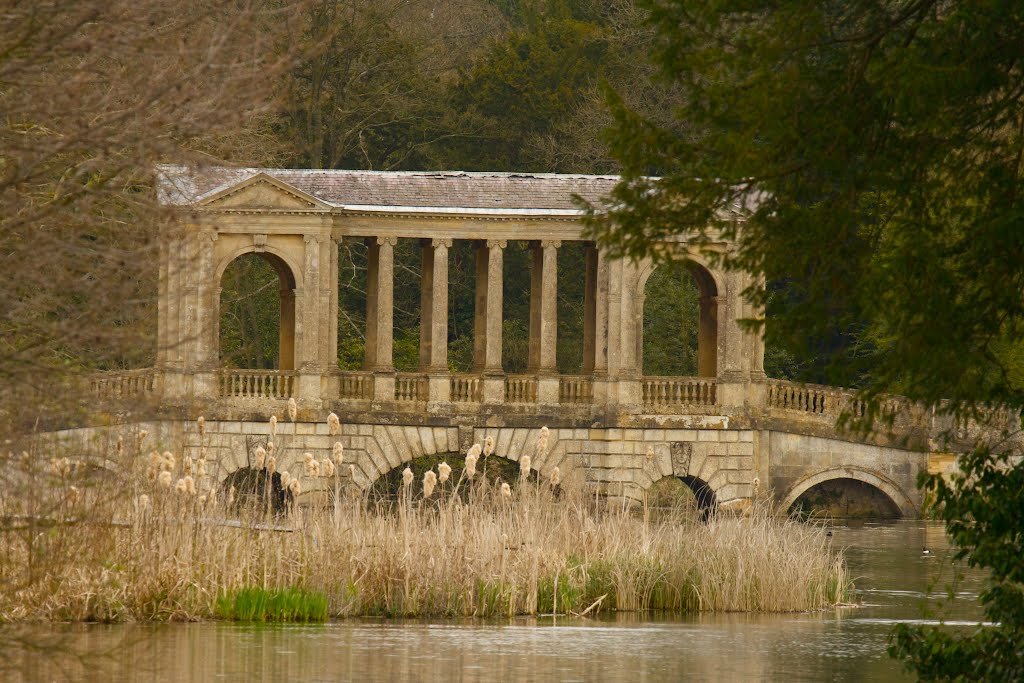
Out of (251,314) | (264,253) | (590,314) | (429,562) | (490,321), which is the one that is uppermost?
(264,253)

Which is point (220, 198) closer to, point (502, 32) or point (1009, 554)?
point (502, 32)

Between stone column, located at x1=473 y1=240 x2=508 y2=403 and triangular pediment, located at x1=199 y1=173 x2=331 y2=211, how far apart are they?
4500 millimetres

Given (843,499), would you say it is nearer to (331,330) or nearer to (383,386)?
(383,386)

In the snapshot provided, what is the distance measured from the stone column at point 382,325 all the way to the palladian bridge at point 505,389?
0.05m

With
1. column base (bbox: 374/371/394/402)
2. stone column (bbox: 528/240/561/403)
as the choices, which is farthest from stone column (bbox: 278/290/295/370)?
stone column (bbox: 528/240/561/403)

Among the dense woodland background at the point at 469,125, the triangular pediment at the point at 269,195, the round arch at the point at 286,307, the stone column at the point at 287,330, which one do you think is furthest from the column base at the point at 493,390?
the dense woodland background at the point at 469,125

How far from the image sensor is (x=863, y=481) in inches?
1927

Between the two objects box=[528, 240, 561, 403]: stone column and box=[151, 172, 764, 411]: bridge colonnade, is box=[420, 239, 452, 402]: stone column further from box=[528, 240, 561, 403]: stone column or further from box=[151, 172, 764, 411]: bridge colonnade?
box=[528, 240, 561, 403]: stone column

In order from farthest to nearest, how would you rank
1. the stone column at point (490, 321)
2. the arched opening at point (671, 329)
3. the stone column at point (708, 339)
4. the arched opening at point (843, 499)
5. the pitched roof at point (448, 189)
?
the arched opening at point (671, 329) < the arched opening at point (843, 499) < the stone column at point (708, 339) < the stone column at point (490, 321) < the pitched roof at point (448, 189)

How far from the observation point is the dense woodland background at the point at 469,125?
196 ft

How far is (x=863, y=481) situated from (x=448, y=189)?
12.2 m

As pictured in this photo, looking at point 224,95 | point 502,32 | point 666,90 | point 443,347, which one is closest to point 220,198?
point 443,347

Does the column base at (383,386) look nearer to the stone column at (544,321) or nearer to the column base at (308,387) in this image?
the column base at (308,387)

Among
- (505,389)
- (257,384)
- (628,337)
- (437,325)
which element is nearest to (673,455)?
(628,337)
